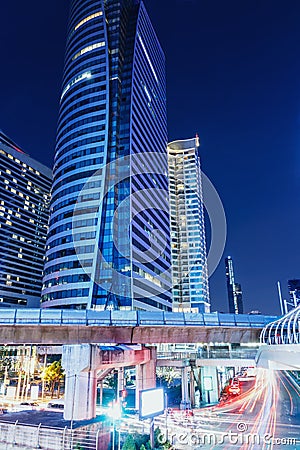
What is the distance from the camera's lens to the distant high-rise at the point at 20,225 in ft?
535

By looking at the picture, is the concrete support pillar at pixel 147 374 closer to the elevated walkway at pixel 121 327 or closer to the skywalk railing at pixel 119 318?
the elevated walkway at pixel 121 327

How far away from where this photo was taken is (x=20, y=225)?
575ft

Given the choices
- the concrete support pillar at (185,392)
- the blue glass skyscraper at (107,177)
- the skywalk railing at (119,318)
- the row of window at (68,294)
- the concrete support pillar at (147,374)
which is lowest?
the concrete support pillar at (185,392)

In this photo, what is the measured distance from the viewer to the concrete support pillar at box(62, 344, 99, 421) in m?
27.4

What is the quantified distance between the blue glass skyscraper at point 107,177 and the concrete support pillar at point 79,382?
2316 inches

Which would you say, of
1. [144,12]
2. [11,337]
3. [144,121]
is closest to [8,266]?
[144,121]

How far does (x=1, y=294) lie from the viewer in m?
154

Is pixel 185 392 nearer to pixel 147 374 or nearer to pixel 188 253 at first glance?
pixel 147 374

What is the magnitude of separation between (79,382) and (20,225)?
159m

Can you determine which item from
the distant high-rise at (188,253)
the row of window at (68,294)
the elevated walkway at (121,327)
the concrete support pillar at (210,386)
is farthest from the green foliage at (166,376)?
the distant high-rise at (188,253)

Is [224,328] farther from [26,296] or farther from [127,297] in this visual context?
[26,296]

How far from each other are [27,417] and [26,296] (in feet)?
479

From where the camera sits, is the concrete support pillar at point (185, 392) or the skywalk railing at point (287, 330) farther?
the concrete support pillar at point (185, 392)

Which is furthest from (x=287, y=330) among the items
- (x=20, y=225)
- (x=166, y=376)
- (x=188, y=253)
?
(x=20, y=225)
